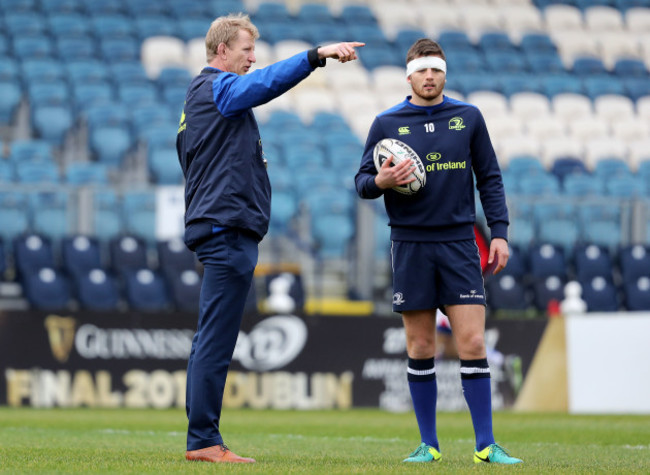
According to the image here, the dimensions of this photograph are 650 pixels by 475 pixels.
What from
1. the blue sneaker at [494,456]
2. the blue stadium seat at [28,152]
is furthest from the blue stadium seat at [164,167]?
the blue sneaker at [494,456]

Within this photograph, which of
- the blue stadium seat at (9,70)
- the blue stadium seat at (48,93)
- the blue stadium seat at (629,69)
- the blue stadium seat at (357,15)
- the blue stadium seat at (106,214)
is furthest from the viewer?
the blue stadium seat at (629,69)

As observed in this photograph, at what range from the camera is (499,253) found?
18.8ft

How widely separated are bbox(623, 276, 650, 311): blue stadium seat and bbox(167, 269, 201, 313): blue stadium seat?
18.8ft

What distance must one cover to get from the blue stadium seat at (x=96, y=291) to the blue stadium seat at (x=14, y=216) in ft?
3.16

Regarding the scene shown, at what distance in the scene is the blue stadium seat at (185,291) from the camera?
12695 millimetres

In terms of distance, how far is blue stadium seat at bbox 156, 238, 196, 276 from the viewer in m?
13.1

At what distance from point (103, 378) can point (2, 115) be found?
6261 mm

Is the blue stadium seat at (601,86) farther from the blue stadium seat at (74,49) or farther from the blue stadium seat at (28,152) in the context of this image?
the blue stadium seat at (28,152)

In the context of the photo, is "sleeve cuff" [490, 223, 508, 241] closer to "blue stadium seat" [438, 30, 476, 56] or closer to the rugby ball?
the rugby ball

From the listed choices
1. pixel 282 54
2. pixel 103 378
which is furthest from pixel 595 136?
pixel 103 378

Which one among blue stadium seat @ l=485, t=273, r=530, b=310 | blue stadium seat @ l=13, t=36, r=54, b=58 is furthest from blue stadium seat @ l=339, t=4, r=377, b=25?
blue stadium seat @ l=485, t=273, r=530, b=310

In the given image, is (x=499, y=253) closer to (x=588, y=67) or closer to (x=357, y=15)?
(x=357, y=15)

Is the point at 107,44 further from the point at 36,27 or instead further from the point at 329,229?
the point at 329,229

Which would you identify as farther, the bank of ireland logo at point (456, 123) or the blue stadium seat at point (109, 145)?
the blue stadium seat at point (109, 145)
